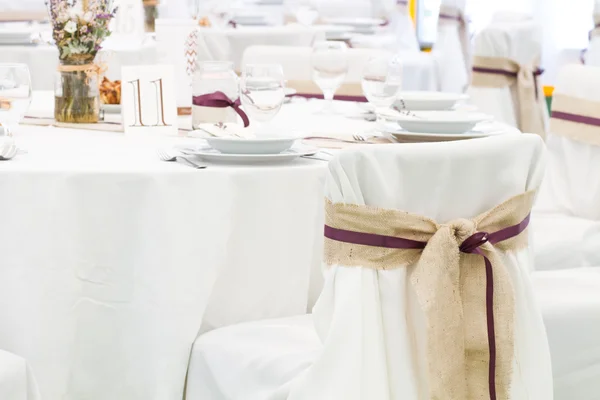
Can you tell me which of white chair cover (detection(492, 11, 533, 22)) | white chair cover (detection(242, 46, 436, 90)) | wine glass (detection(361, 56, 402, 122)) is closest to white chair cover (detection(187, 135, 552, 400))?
wine glass (detection(361, 56, 402, 122))

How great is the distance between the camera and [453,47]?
19.5 feet

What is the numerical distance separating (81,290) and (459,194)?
670 mm

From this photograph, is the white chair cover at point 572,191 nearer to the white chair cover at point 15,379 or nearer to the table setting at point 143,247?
the table setting at point 143,247

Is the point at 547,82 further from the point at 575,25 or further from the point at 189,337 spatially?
the point at 189,337

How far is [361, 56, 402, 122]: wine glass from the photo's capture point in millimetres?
2348

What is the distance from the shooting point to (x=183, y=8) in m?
7.34

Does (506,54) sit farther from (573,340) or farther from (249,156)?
(249,156)

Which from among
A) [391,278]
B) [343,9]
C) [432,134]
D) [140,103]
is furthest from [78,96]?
[343,9]

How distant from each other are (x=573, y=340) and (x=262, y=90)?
833 millimetres

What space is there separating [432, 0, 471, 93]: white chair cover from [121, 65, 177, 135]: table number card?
370 cm

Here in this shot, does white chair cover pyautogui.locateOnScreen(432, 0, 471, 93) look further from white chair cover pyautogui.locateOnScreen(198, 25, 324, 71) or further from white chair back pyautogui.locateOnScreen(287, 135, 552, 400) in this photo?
white chair back pyautogui.locateOnScreen(287, 135, 552, 400)

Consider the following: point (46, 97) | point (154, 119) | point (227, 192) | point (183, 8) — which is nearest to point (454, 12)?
point (183, 8)

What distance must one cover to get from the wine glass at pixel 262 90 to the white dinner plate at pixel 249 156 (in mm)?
337

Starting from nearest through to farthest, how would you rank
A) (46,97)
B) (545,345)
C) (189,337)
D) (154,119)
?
(545,345), (189,337), (154,119), (46,97)
